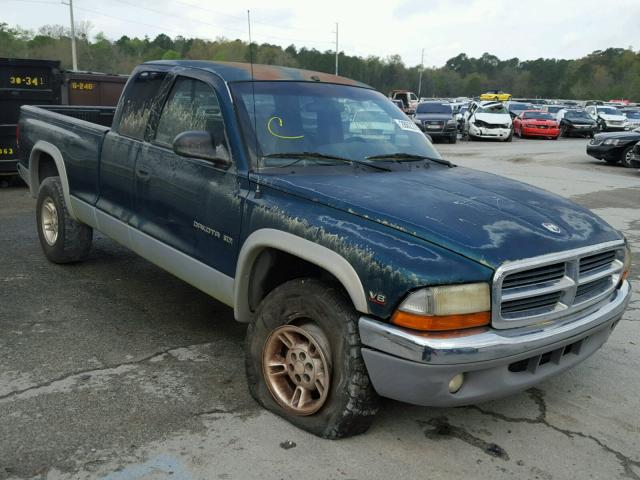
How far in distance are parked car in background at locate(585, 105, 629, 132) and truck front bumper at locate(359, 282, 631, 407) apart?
33.6 meters

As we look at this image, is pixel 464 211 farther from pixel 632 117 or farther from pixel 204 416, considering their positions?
pixel 632 117

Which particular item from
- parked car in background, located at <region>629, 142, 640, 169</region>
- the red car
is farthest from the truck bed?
the red car

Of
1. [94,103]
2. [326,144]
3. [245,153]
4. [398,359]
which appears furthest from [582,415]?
[94,103]

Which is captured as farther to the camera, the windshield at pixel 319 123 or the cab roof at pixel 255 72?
the cab roof at pixel 255 72

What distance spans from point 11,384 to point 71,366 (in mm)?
362

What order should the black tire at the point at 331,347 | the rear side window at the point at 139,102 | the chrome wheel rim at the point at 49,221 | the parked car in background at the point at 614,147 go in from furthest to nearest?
1. the parked car in background at the point at 614,147
2. the chrome wheel rim at the point at 49,221
3. the rear side window at the point at 139,102
4. the black tire at the point at 331,347

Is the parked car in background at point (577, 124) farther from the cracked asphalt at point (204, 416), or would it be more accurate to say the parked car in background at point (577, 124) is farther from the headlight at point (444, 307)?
the headlight at point (444, 307)

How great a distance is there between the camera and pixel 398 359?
270 centimetres

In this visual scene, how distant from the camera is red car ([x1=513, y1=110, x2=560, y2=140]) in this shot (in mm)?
29328

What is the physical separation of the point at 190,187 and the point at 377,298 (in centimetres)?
164

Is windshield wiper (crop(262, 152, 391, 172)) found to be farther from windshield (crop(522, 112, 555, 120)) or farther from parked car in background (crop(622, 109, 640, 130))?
parked car in background (crop(622, 109, 640, 130))

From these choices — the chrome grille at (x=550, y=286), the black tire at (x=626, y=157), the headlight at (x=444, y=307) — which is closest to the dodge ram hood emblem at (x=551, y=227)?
the chrome grille at (x=550, y=286)

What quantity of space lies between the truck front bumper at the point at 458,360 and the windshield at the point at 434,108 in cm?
2269

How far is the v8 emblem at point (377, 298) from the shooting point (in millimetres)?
2709
